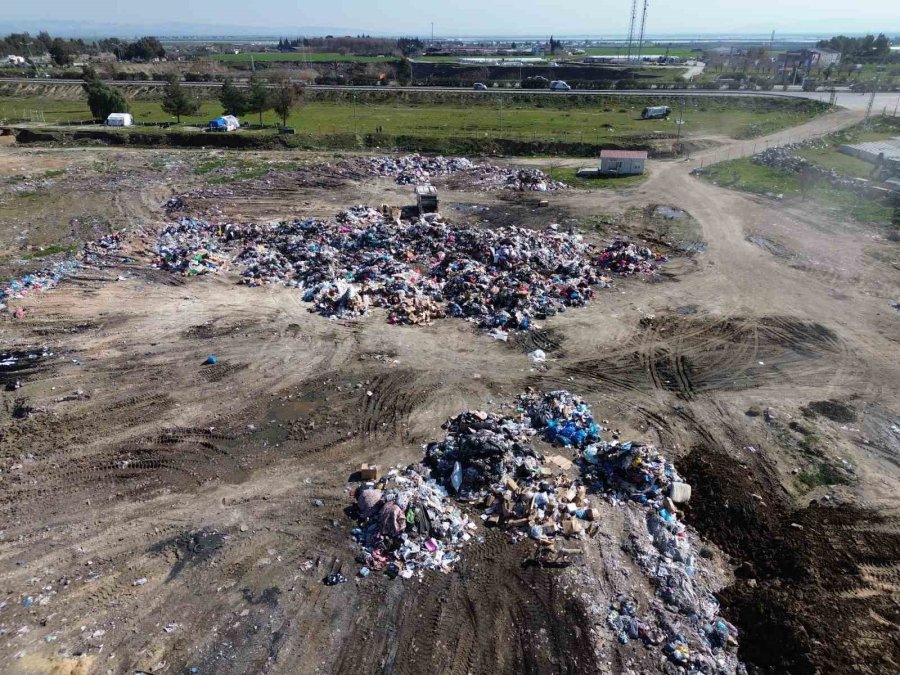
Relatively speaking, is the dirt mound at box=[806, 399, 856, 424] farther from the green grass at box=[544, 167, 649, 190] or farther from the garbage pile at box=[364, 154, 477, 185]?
the garbage pile at box=[364, 154, 477, 185]

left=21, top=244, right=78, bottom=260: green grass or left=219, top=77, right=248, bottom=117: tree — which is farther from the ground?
left=219, top=77, right=248, bottom=117: tree

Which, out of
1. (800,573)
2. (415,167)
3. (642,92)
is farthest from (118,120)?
(642,92)

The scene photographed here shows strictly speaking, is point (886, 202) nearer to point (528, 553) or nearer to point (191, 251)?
point (528, 553)

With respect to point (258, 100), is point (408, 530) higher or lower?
lower

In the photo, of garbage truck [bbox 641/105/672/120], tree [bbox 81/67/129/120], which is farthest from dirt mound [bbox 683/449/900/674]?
tree [bbox 81/67/129/120]

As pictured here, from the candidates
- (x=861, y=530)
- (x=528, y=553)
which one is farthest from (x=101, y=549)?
(x=861, y=530)

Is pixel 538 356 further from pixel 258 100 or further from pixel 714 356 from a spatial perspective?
pixel 258 100

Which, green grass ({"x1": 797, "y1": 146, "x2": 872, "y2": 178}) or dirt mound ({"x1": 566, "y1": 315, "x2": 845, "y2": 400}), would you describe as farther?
green grass ({"x1": 797, "y1": 146, "x2": 872, "y2": 178})
